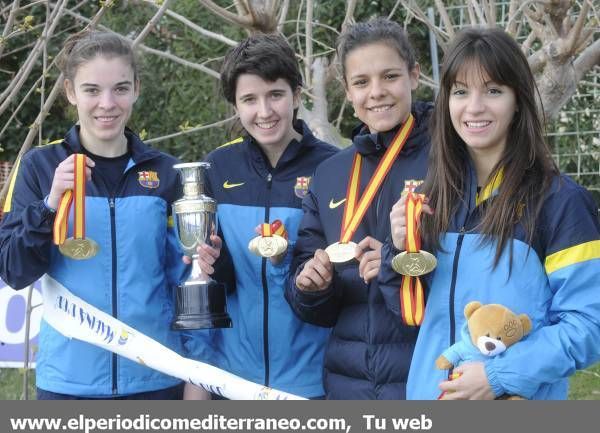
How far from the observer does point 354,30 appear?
349 cm

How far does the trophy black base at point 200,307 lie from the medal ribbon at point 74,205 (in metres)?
0.43

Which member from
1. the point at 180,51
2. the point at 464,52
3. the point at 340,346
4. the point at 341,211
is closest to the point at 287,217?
the point at 341,211

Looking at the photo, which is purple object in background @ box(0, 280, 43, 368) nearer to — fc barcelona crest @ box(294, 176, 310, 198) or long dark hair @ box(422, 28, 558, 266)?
fc barcelona crest @ box(294, 176, 310, 198)

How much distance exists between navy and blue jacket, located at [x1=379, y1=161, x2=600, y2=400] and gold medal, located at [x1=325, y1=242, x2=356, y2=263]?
17 cm

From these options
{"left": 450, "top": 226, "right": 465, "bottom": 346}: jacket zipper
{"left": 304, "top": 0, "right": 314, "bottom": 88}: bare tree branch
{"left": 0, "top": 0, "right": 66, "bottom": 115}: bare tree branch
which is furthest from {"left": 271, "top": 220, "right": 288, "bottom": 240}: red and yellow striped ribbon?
{"left": 304, "top": 0, "right": 314, "bottom": 88}: bare tree branch

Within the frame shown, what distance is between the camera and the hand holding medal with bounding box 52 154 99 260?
3.34 meters

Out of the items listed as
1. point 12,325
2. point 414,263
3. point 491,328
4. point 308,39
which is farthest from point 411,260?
point 12,325

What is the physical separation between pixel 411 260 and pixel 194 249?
916 millimetres

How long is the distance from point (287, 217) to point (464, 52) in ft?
3.20

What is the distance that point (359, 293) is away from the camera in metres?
3.23

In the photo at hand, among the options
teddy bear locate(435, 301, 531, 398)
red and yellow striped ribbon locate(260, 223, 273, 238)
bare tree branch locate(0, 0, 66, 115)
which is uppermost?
bare tree branch locate(0, 0, 66, 115)

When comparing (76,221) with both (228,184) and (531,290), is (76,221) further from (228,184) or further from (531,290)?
(531,290)
